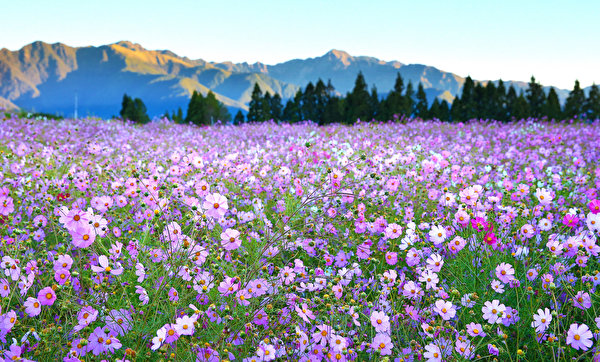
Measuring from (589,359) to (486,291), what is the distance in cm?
59

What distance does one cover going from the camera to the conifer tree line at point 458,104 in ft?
90.1

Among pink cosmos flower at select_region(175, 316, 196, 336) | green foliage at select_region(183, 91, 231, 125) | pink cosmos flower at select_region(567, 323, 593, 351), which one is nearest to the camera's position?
pink cosmos flower at select_region(175, 316, 196, 336)

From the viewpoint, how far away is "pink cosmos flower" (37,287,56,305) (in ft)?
6.64

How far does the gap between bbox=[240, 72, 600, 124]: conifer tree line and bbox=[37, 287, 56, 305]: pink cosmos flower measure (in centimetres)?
2547

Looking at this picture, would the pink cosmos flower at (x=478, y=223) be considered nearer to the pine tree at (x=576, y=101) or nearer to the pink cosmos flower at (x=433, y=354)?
the pink cosmos flower at (x=433, y=354)

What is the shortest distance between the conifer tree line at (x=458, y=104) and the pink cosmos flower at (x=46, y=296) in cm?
2547

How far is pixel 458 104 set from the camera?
2892cm

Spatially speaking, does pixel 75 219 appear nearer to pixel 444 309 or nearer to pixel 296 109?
pixel 444 309

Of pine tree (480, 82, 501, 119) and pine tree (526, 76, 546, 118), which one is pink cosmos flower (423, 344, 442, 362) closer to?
pine tree (480, 82, 501, 119)

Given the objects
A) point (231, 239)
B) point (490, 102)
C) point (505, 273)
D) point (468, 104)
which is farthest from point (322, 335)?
point (490, 102)

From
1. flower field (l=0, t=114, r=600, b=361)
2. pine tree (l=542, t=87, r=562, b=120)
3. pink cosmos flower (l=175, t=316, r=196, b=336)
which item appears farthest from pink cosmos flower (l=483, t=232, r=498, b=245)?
pine tree (l=542, t=87, r=562, b=120)

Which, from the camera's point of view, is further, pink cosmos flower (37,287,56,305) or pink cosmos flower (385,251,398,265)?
pink cosmos flower (385,251,398,265)

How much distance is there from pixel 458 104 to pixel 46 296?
30729mm

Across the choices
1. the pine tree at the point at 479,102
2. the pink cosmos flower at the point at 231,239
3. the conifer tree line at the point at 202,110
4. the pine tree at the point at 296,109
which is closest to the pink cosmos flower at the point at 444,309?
the pink cosmos flower at the point at 231,239
